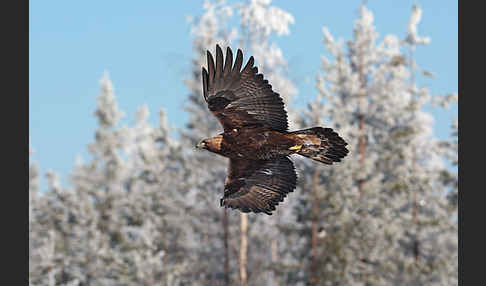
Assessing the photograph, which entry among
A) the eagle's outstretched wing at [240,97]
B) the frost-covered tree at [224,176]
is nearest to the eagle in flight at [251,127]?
the eagle's outstretched wing at [240,97]

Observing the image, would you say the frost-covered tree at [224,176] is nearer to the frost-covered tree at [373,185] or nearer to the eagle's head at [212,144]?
the frost-covered tree at [373,185]

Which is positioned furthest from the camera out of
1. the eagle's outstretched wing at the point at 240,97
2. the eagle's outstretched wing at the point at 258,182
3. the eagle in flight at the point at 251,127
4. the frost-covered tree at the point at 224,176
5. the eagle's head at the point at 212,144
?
the frost-covered tree at the point at 224,176

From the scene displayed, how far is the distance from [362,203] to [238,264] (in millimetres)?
3831

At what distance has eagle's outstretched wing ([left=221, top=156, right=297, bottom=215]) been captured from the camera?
8352 mm

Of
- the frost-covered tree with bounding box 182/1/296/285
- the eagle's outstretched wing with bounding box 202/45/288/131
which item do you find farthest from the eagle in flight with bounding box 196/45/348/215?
the frost-covered tree with bounding box 182/1/296/285

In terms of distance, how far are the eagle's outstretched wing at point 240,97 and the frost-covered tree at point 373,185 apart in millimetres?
13355

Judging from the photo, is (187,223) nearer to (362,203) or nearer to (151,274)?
(151,274)

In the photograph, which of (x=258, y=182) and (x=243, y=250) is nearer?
(x=258, y=182)

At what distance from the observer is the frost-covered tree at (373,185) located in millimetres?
22422

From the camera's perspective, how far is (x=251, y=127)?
800 cm

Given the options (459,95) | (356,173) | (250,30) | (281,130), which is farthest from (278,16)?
(281,130)

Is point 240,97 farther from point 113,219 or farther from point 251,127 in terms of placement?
point 113,219

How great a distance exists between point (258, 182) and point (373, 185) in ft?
49.0

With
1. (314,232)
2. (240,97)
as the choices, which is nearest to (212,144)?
(240,97)
